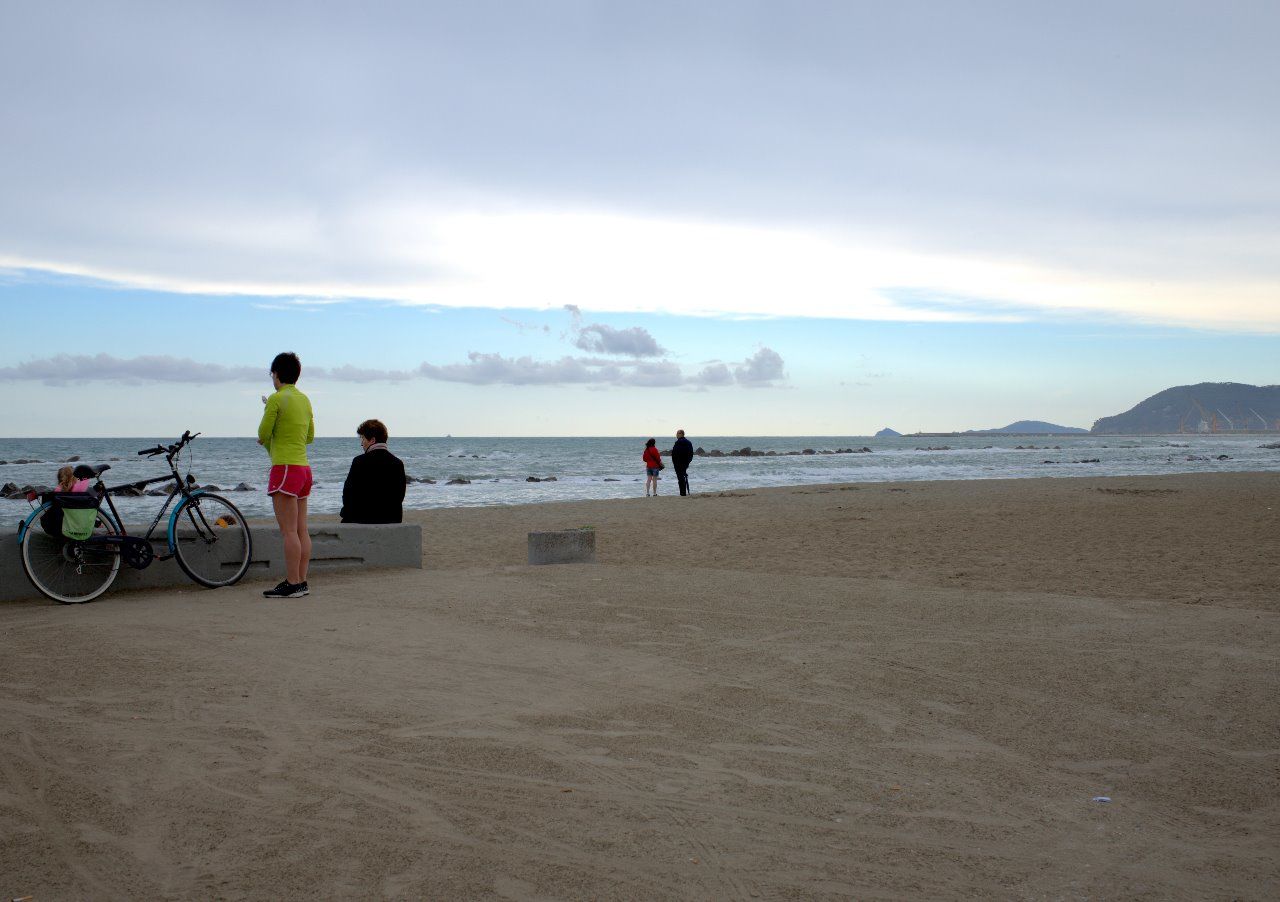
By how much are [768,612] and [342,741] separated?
3815mm

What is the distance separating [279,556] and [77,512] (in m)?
1.69

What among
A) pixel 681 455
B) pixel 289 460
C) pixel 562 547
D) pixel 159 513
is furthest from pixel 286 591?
pixel 681 455

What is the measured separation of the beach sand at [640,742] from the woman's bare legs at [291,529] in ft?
1.01

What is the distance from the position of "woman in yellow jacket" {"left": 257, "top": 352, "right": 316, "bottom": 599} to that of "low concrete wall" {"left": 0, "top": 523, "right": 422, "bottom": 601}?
1.01m

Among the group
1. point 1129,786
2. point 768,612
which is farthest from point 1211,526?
point 1129,786

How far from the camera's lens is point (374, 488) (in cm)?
935

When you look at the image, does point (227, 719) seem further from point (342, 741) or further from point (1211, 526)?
point (1211, 526)

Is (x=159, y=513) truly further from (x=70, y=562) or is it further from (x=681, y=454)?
(x=681, y=454)

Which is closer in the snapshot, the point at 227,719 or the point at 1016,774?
the point at 1016,774

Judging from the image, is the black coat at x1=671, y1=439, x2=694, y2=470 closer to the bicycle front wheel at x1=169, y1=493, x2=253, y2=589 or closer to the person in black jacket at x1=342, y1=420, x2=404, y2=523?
the person in black jacket at x1=342, y1=420, x2=404, y2=523

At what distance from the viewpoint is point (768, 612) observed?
23.3ft

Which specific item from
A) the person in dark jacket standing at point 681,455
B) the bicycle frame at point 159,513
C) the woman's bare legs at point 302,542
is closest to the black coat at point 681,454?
the person in dark jacket standing at point 681,455

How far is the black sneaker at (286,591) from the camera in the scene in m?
7.39

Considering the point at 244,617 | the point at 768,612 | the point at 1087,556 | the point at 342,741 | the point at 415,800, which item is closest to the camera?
the point at 415,800
